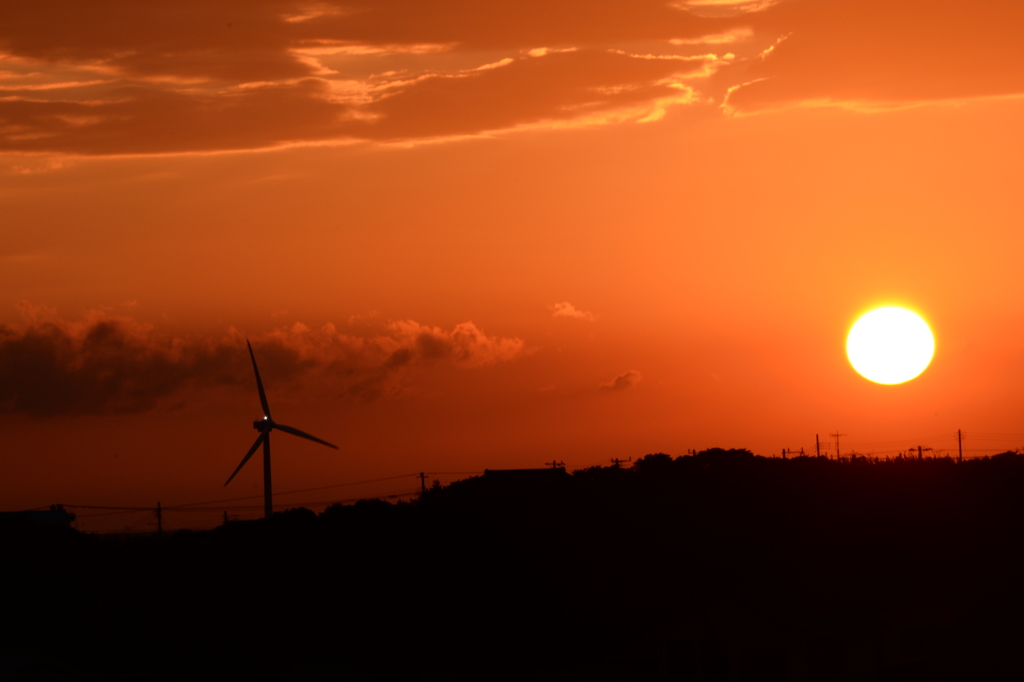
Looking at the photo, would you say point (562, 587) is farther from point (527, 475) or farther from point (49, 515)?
point (49, 515)

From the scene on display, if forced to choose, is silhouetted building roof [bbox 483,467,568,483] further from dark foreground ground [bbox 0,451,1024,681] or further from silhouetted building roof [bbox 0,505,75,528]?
silhouetted building roof [bbox 0,505,75,528]

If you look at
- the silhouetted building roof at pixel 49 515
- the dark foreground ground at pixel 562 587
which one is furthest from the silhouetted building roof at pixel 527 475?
the silhouetted building roof at pixel 49 515

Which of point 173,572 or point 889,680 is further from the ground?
point 173,572

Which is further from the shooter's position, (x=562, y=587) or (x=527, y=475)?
(x=527, y=475)

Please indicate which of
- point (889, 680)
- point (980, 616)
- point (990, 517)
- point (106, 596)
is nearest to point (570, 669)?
point (889, 680)

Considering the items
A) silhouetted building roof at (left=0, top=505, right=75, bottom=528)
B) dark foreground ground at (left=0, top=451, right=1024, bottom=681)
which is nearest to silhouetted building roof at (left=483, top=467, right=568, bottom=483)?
dark foreground ground at (left=0, top=451, right=1024, bottom=681)

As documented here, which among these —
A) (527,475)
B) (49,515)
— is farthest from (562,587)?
(49,515)

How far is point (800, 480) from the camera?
5684 inches

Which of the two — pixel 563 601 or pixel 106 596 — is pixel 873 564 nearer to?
pixel 563 601

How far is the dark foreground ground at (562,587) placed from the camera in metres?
84.5

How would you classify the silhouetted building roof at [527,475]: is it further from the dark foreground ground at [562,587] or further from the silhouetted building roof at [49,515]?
the silhouetted building roof at [49,515]

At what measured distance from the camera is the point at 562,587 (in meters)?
105

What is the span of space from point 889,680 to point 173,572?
6715 cm

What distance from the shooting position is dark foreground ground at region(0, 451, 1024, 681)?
277ft
